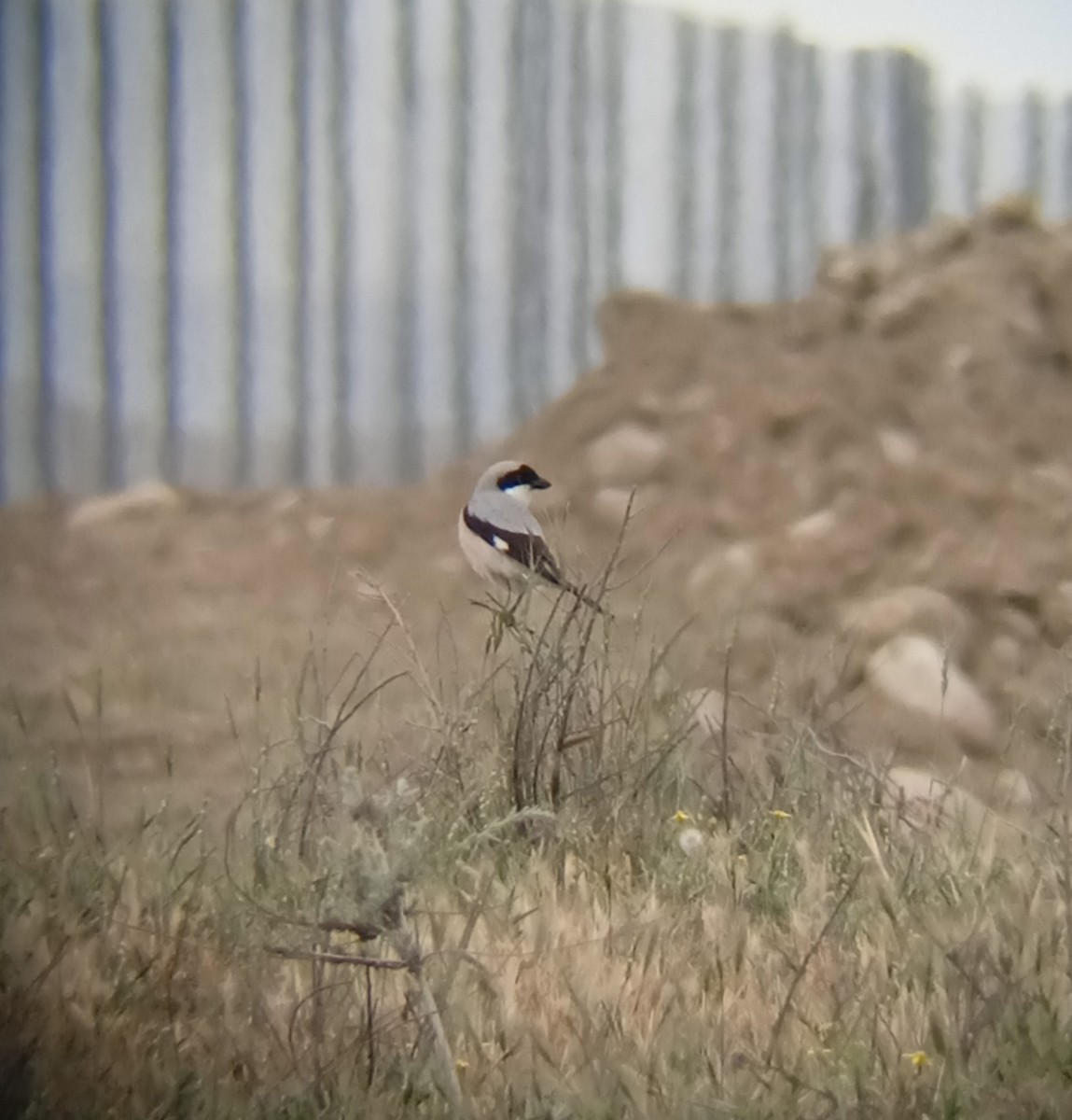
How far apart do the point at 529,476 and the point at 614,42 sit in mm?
820

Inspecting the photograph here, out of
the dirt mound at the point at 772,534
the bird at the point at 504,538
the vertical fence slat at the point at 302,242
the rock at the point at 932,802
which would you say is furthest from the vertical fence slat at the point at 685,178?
the rock at the point at 932,802

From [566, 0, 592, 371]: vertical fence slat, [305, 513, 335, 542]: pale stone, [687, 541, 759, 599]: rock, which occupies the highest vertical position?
[566, 0, 592, 371]: vertical fence slat

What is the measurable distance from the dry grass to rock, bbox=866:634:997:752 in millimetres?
444

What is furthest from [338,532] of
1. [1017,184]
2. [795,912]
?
[1017,184]

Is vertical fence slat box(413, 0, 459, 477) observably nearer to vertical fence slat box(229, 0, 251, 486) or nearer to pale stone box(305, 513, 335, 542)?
pale stone box(305, 513, 335, 542)

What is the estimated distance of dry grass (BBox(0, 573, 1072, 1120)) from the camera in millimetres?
1469

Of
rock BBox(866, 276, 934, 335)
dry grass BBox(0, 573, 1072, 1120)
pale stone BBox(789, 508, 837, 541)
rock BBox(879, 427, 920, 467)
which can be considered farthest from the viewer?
rock BBox(866, 276, 934, 335)

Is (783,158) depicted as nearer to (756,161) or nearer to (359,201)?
(756,161)

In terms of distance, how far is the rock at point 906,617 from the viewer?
9.27ft

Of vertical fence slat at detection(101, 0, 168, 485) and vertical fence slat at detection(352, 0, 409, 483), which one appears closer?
vertical fence slat at detection(101, 0, 168, 485)

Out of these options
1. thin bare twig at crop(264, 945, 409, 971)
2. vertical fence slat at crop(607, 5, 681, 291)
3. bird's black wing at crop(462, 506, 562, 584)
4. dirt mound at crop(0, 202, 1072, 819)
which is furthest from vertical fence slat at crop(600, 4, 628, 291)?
thin bare twig at crop(264, 945, 409, 971)

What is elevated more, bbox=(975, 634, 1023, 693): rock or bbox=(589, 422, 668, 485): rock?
bbox=(589, 422, 668, 485): rock

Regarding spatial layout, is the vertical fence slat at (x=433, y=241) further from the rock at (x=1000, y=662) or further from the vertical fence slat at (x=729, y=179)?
the rock at (x=1000, y=662)

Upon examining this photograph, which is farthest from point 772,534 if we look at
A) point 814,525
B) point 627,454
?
point 627,454
